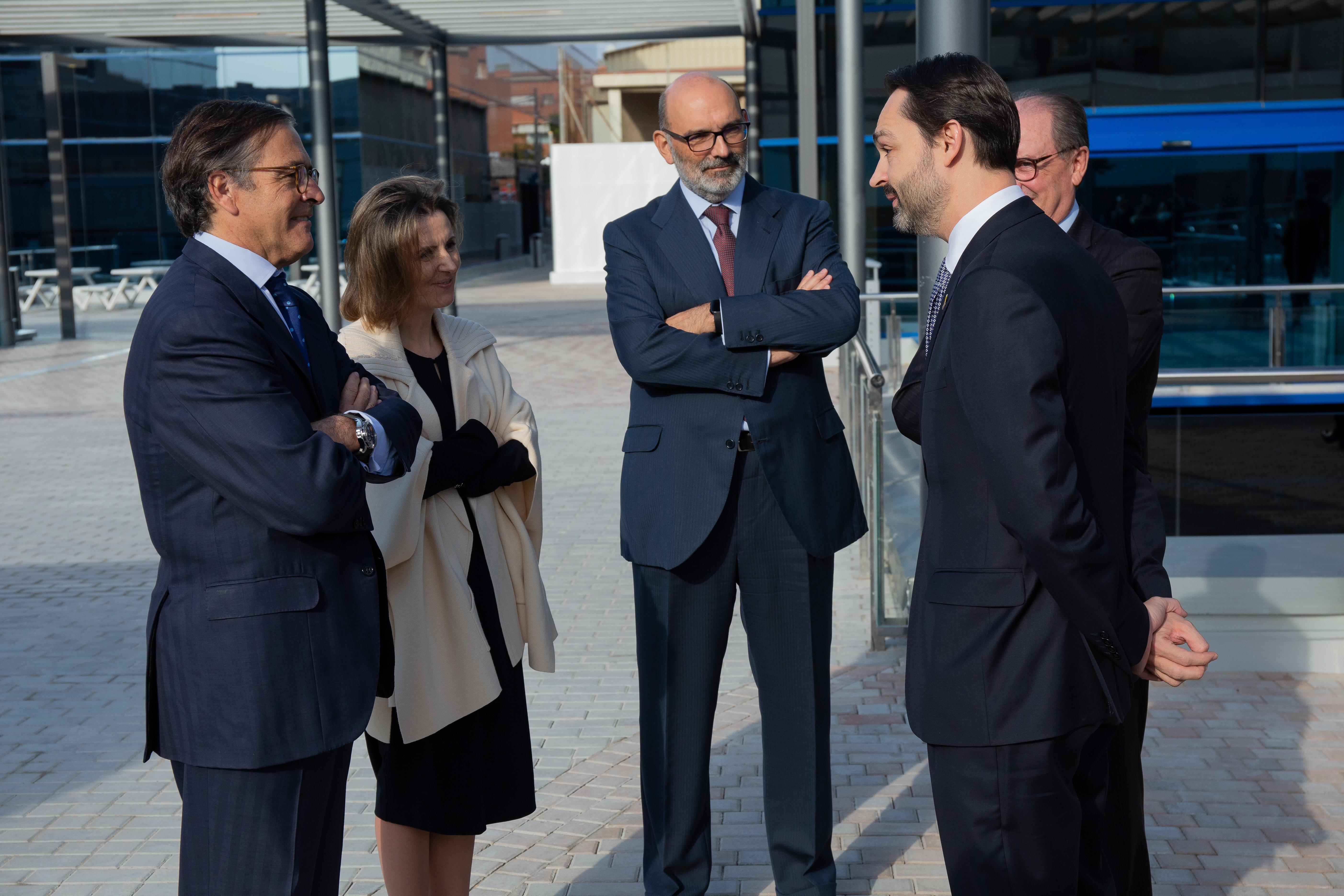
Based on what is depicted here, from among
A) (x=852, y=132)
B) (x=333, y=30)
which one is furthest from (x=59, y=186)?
(x=852, y=132)

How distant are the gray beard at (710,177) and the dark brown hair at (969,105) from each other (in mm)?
1114

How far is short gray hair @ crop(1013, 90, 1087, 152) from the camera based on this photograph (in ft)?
9.27

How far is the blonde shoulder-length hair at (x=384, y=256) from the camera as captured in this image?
292 centimetres

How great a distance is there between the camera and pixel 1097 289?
2.11 metres

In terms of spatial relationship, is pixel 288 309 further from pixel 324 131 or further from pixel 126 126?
pixel 126 126

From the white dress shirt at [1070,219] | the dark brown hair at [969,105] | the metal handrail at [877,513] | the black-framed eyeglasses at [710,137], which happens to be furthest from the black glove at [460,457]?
the metal handrail at [877,513]

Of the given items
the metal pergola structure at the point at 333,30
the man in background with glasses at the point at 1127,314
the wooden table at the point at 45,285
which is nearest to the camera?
the man in background with glasses at the point at 1127,314

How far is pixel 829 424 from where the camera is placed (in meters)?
3.32

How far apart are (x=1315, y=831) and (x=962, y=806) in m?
2.06

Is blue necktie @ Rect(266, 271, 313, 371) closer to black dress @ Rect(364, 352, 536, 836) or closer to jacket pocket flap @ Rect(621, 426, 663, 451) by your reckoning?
black dress @ Rect(364, 352, 536, 836)

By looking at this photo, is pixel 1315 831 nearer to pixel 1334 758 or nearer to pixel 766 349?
pixel 1334 758

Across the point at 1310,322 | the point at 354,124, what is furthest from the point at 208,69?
the point at 1310,322

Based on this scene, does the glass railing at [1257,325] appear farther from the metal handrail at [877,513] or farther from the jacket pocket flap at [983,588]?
the jacket pocket flap at [983,588]

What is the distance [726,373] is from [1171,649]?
1.31 meters
